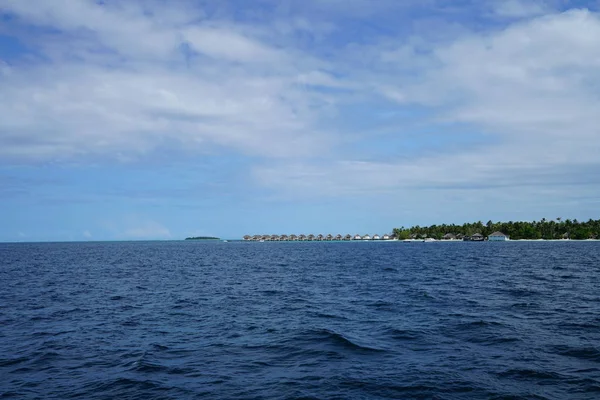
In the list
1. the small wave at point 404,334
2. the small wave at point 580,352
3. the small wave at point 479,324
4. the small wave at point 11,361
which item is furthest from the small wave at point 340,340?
the small wave at point 11,361

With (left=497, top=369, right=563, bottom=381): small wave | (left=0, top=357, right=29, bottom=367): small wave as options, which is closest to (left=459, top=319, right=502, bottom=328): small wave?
(left=497, top=369, right=563, bottom=381): small wave

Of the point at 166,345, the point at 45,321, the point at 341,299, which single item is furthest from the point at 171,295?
the point at 166,345

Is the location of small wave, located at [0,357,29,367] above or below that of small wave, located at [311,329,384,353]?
below

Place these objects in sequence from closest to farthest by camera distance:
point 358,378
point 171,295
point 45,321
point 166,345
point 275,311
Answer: point 358,378 → point 166,345 → point 45,321 → point 275,311 → point 171,295

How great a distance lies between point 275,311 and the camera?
35.5 m

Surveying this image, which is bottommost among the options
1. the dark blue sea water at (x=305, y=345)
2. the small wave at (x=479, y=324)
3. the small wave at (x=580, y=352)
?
the dark blue sea water at (x=305, y=345)

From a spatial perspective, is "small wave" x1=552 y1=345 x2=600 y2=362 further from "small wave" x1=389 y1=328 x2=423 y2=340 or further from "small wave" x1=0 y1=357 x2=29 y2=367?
"small wave" x1=0 y1=357 x2=29 y2=367

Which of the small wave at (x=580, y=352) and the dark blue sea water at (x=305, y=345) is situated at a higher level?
the small wave at (x=580, y=352)

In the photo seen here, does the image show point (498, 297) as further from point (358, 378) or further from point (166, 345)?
point (166, 345)

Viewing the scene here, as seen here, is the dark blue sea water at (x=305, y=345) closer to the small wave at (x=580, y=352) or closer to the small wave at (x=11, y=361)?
the small wave at (x=580, y=352)

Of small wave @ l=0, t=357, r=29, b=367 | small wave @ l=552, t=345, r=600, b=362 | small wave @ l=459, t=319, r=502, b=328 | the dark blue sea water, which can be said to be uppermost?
small wave @ l=459, t=319, r=502, b=328

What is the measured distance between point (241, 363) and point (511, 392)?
1170 cm

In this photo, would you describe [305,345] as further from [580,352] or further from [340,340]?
[580,352]

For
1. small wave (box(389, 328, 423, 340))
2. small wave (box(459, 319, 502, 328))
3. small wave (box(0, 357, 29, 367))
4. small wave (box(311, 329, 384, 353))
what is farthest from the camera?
small wave (box(459, 319, 502, 328))
